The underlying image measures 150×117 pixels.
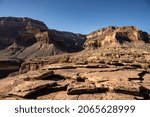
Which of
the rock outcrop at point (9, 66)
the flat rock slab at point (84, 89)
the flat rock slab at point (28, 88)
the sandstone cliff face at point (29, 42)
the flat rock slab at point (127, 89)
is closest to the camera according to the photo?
the flat rock slab at point (127, 89)

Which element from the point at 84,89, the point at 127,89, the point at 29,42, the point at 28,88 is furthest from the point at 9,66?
the point at 127,89

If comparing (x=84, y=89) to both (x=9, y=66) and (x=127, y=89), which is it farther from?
(x=9, y=66)

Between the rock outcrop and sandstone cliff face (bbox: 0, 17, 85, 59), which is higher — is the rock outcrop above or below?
below

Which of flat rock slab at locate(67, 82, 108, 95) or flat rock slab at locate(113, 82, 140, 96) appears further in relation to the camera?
flat rock slab at locate(67, 82, 108, 95)

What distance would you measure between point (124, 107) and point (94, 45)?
90.4m

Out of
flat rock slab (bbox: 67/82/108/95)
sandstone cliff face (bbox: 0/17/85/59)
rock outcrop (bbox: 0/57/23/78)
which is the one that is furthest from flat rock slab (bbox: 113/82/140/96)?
sandstone cliff face (bbox: 0/17/85/59)

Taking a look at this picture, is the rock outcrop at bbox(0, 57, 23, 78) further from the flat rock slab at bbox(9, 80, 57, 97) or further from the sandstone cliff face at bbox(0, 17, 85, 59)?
the flat rock slab at bbox(9, 80, 57, 97)

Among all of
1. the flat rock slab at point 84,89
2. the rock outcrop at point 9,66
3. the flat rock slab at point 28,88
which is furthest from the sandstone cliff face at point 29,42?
the flat rock slab at point 84,89

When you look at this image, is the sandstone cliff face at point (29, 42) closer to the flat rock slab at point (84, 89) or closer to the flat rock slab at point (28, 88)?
the flat rock slab at point (28, 88)

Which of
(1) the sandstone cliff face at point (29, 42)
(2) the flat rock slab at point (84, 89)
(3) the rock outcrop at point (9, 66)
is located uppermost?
(1) the sandstone cliff face at point (29, 42)

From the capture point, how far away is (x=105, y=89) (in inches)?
388

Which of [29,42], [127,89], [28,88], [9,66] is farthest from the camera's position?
[29,42]

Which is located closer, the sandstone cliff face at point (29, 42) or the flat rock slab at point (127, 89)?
the flat rock slab at point (127, 89)

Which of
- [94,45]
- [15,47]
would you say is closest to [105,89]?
[15,47]
